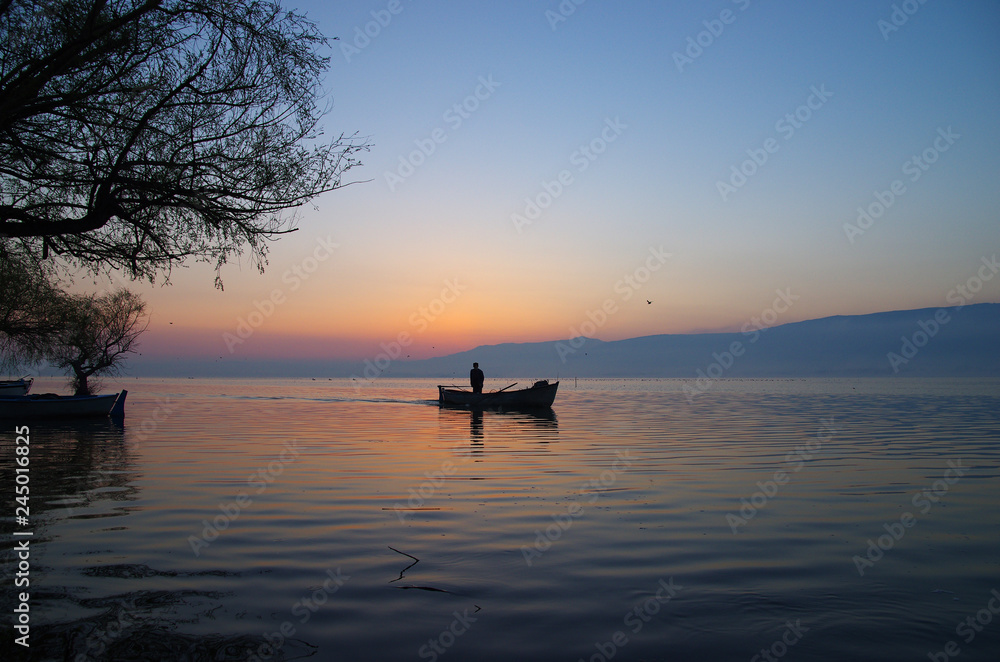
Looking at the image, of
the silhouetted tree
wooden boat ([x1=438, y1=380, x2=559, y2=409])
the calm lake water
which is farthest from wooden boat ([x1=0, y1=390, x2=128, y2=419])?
wooden boat ([x1=438, y1=380, x2=559, y2=409])

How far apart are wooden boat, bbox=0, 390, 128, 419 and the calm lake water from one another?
692 inches

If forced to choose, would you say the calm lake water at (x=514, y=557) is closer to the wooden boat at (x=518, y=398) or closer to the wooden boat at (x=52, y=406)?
the wooden boat at (x=52, y=406)

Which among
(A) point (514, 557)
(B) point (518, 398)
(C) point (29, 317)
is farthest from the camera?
(B) point (518, 398)

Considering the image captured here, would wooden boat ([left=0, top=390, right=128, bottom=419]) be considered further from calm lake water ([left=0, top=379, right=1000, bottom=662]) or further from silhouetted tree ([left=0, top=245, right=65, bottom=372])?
calm lake water ([left=0, top=379, right=1000, bottom=662])

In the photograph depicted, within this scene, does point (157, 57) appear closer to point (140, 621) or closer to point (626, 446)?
point (140, 621)

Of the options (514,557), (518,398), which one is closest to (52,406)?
(518,398)

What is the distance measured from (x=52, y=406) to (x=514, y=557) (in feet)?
109

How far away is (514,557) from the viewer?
26.5 feet

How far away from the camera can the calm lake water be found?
5547 mm

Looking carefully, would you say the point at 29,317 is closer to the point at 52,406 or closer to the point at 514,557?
the point at 52,406

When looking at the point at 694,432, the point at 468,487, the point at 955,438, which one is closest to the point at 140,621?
the point at 468,487

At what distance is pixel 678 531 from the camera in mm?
9383

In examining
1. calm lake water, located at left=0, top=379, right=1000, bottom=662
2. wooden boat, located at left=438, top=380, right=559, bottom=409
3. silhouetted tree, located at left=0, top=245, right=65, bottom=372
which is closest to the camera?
calm lake water, located at left=0, top=379, right=1000, bottom=662

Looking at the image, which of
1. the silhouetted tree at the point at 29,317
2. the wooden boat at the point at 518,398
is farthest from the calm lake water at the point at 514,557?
the wooden boat at the point at 518,398
